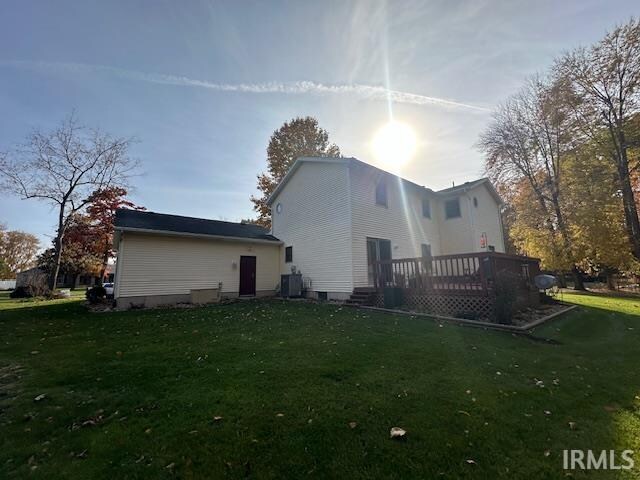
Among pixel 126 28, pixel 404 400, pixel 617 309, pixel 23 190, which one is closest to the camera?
pixel 404 400

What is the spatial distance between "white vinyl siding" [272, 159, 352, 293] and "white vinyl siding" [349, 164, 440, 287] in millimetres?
340

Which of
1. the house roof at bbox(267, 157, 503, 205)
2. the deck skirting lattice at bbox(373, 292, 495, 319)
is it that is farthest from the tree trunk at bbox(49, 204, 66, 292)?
the deck skirting lattice at bbox(373, 292, 495, 319)

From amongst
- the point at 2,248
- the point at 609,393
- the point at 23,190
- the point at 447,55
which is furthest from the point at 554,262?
the point at 2,248

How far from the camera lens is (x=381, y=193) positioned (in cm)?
1320

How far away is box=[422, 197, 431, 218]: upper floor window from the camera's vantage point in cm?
1554

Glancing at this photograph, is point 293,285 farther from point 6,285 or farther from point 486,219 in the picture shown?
point 6,285

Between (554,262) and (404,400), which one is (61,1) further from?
(554,262)

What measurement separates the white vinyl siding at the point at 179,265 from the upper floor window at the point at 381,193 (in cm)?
646

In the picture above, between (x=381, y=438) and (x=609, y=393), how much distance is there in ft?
10.7

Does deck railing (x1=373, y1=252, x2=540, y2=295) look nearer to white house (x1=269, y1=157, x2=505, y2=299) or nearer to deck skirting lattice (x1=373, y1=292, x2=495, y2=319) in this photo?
deck skirting lattice (x1=373, y1=292, x2=495, y2=319)

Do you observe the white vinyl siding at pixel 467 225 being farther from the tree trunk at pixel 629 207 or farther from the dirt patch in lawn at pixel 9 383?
the dirt patch in lawn at pixel 9 383

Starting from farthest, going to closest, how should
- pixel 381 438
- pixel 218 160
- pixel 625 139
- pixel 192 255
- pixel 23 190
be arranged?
pixel 23 190
pixel 625 139
pixel 218 160
pixel 192 255
pixel 381 438

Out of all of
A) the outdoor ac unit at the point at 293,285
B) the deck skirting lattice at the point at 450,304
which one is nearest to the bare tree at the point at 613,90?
the deck skirting lattice at the point at 450,304

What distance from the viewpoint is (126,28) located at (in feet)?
26.5
